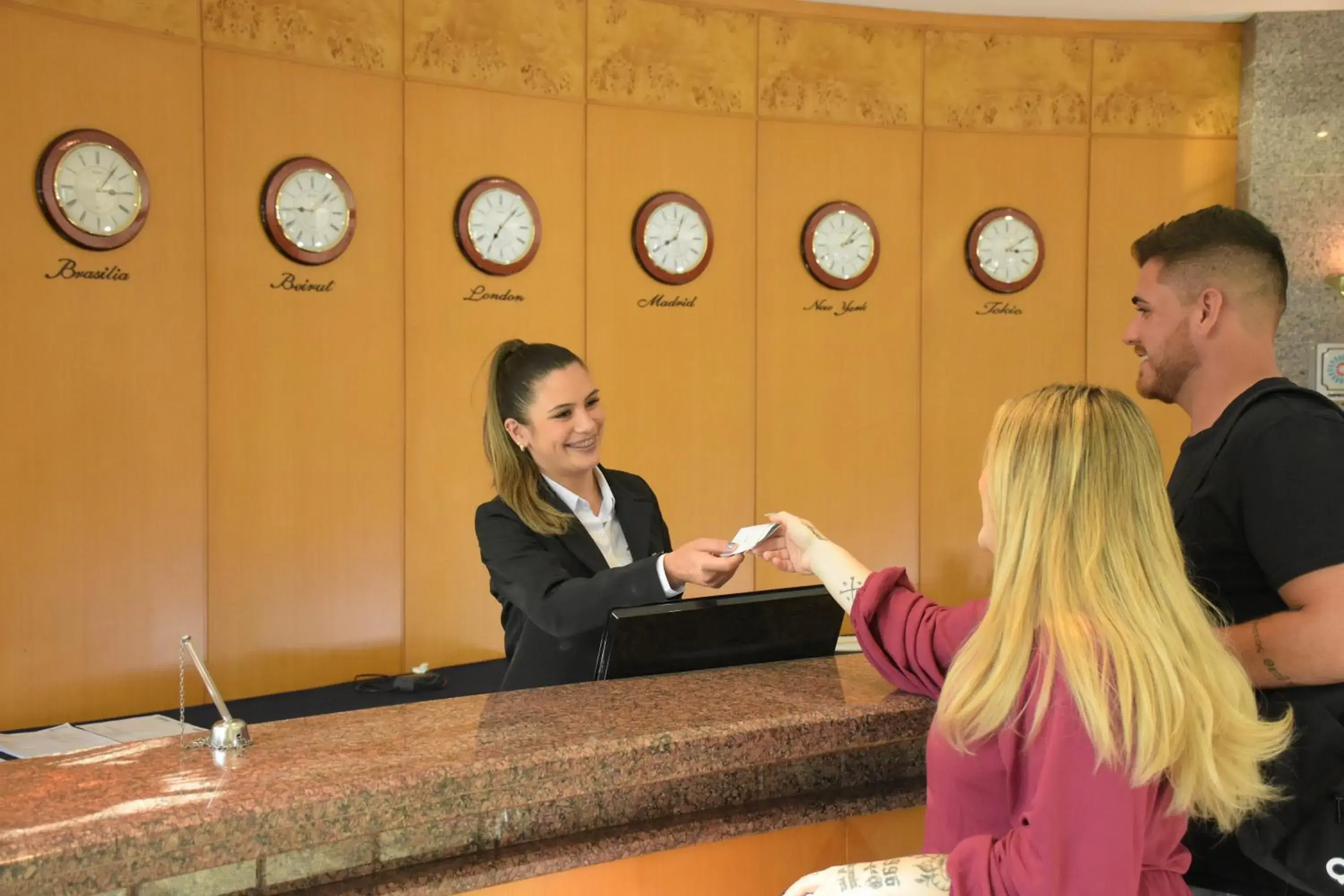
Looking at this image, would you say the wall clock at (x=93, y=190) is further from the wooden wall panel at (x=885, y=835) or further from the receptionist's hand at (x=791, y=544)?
the wooden wall panel at (x=885, y=835)

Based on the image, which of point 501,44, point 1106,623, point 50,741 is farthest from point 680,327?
point 1106,623

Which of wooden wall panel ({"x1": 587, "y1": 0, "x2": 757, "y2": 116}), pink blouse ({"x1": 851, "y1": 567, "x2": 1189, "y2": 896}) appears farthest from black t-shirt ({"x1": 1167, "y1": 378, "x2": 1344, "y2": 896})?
wooden wall panel ({"x1": 587, "y1": 0, "x2": 757, "y2": 116})

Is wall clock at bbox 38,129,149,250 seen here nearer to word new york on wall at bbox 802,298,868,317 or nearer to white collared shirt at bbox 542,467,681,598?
white collared shirt at bbox 542,467,681,598

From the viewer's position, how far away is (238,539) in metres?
5.58

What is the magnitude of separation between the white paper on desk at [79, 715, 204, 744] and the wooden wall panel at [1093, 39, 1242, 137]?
6.17m

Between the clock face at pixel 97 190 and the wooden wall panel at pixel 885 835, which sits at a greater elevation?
the clock face at pixel 97 190

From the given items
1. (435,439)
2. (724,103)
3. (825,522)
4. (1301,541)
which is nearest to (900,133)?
(724,103)

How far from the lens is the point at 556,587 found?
99.8 inches

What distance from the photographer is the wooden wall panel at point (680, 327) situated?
6629 millimetres

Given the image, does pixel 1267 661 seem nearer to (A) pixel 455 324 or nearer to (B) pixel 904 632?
(B) pixel 904 632

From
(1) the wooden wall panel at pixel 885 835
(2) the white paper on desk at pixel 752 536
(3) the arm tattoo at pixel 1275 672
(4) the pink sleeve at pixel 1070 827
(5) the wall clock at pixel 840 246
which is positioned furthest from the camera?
(5) the wall clock at pixel 840 246

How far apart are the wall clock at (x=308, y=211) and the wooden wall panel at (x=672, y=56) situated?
1533 mm

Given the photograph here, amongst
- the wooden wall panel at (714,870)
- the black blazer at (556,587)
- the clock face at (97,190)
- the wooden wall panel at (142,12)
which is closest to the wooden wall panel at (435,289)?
the wooden wall panel at (142,12)

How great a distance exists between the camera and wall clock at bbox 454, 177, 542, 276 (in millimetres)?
6176
